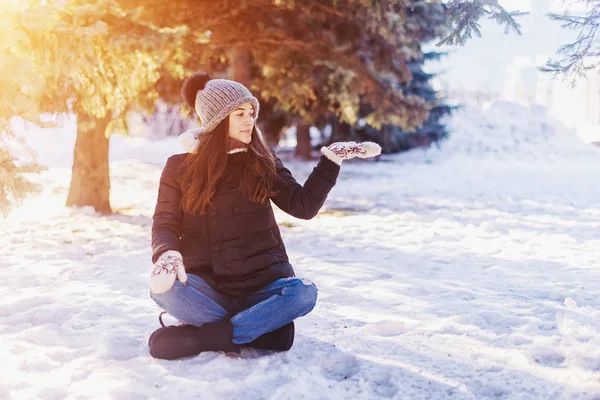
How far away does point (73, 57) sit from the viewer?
17.7ft

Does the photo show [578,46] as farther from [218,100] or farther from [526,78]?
[526,78]

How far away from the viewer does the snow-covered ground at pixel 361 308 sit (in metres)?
2.88

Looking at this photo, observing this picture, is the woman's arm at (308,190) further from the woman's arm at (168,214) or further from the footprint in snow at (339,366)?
the footprint in snow at (339,366)

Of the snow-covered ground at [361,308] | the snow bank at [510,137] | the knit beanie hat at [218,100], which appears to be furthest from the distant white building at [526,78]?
the knit beanie hat at [218,100]

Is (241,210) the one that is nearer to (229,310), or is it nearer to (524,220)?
(229,310)

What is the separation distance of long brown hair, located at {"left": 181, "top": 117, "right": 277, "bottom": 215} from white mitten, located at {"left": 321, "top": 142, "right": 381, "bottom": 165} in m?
0.40

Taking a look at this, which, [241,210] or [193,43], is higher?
[193,43]

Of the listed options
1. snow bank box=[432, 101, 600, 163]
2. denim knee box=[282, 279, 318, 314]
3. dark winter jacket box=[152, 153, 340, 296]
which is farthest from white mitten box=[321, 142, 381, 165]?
snow bank box=[432, 101, 600, 163]

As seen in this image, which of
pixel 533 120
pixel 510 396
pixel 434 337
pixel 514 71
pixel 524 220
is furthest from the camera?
pixel 514 71

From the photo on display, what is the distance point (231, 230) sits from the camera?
3229mm

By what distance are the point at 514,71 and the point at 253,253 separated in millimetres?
42735

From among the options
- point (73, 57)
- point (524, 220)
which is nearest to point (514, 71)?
point (524, 220)

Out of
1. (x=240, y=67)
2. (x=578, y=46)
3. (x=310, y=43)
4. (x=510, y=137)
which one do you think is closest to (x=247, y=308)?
(x=578, y=46)

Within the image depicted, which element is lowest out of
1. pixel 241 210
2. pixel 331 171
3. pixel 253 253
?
pixel 253 253
